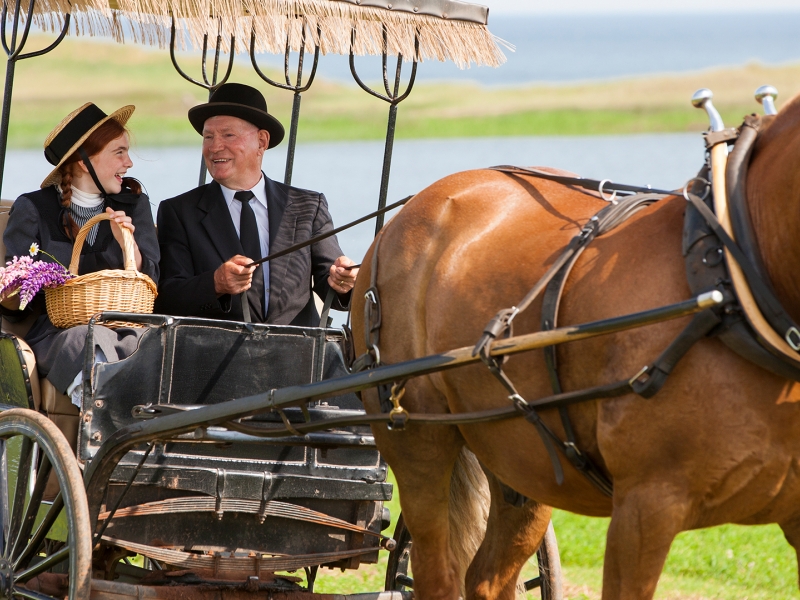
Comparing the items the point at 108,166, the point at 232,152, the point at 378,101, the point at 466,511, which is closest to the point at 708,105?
the point at 466,511

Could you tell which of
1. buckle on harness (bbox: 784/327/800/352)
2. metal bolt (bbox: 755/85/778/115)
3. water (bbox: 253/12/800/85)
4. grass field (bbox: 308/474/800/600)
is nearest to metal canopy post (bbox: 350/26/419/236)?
metal bolt (bbox: 755/85/778/115)

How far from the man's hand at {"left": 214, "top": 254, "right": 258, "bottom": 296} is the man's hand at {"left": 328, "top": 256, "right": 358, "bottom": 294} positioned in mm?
327

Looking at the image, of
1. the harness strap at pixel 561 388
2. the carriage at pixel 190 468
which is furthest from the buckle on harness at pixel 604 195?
the carriage at pixel 190 468

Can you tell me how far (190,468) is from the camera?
3514 mm

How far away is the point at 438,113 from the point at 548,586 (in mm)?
31038

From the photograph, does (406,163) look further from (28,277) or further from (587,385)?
(587,385)

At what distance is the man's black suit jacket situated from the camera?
13.2ft

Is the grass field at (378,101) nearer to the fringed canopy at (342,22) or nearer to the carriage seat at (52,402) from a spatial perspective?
the fringed canopy at (342,22)

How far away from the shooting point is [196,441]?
335cm

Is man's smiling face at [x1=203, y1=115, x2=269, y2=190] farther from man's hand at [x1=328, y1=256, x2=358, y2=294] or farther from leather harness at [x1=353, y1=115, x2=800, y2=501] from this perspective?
leather harness at [x1=353, y1=115, x2=800, y2=501]

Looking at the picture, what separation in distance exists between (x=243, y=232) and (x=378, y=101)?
29.6 meters

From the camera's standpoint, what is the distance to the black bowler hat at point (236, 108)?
4320 mm

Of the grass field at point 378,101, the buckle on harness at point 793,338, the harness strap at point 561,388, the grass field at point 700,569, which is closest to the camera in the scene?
the buckle on harness at point 793,338

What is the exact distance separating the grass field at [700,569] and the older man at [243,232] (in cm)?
Result: 158
